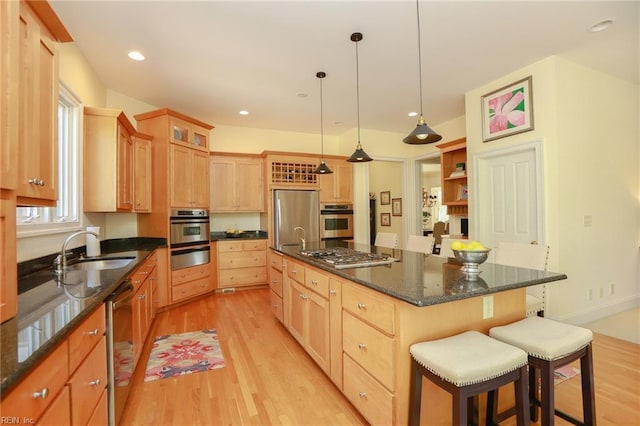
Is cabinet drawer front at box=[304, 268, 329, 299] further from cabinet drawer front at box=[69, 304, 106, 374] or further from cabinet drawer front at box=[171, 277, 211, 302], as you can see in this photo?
cabinet drawer front at box=[171, 277, 211, 302]

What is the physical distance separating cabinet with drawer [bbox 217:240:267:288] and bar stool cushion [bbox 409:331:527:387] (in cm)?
395

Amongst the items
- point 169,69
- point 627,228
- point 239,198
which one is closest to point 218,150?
point 239,198

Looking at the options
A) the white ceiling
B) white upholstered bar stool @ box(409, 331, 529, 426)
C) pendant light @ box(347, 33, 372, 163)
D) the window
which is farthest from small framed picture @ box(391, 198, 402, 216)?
the window

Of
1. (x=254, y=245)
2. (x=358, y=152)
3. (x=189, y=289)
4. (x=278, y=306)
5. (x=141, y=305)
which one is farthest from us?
(x=254, y=245)

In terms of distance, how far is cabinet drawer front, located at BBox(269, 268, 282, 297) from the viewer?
127 inches

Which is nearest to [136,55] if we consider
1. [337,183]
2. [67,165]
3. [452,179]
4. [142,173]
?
[67,165]

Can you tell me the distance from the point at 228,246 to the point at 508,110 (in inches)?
171

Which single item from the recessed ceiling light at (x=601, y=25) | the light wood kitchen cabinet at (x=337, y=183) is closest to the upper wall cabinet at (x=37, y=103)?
the recessed ceiling light at (x=601, y=25)

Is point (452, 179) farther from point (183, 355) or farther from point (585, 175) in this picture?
point (183, 355)

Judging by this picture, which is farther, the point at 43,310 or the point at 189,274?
the point at 189,274

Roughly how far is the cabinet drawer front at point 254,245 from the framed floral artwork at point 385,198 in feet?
11.3

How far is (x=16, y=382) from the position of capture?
781 millimetres

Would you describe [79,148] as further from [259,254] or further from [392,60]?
[392,60]

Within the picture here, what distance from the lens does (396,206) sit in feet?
22.6
